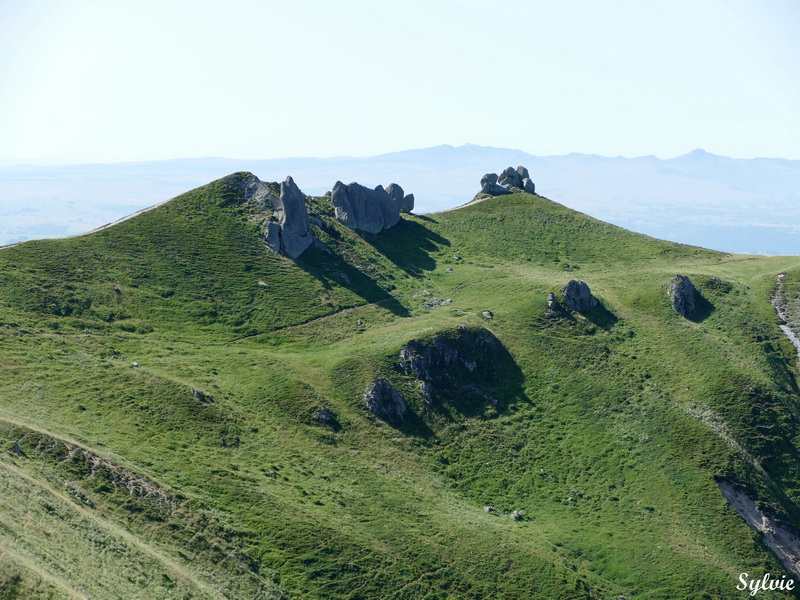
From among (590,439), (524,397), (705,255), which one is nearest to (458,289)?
(524,397)

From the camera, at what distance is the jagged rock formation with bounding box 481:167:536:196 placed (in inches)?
5650

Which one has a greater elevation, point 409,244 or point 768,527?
point 409,244

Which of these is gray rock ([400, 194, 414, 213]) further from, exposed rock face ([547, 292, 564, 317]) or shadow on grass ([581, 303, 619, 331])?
shadow on grass ([581, 303, 619, 331])

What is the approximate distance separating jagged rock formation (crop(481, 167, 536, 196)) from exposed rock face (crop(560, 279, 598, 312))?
179 ft

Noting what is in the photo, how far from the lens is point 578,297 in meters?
91.8

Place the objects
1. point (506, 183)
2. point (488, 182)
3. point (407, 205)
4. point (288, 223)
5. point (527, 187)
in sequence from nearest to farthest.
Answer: point (288, 223), point (407, 205), point (488, 182), point (506, 183), point (527, 187)

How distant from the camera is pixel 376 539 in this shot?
50.8m

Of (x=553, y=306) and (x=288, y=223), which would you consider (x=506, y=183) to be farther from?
(x=288, y=223)

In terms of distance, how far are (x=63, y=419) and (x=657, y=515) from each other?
182ft

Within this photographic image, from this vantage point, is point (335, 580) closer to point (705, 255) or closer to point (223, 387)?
point (223, 387)

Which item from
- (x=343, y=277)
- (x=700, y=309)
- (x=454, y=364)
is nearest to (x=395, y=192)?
(x=343, y=277)

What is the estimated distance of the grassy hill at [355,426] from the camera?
4544 centimetres

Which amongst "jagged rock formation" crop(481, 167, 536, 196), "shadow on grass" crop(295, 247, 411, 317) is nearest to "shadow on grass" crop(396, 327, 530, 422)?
"shadow on grass" crop(295, 247, 411, 317)

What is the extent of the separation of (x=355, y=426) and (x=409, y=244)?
5737 centimetres
